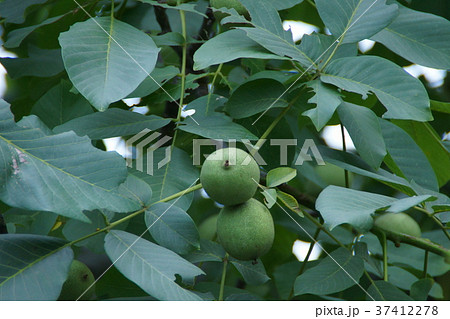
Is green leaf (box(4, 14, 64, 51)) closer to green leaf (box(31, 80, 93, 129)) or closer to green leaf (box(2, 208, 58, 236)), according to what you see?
green leaf (box(31, 80, 93, 129))

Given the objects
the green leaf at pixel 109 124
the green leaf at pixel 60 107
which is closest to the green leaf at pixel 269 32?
the green leaf at pixel 109 124

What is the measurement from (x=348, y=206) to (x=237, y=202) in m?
0.18

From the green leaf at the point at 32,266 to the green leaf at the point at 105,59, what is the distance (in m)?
0.22

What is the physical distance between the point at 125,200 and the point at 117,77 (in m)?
0.21

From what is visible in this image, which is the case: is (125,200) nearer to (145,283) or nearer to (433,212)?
(145,283)

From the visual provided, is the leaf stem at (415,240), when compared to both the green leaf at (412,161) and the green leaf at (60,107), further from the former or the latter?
the green leaf at (60,107)

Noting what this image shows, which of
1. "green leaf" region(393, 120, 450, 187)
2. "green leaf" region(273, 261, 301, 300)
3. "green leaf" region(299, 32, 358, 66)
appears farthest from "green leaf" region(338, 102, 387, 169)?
"green leaf" region(273, 261, 301, 300)

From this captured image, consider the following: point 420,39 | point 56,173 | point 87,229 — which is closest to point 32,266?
point 56,173

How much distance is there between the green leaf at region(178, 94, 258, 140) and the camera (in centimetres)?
93

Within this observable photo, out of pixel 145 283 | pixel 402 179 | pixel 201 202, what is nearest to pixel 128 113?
pixel 145 283

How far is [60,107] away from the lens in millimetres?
1099

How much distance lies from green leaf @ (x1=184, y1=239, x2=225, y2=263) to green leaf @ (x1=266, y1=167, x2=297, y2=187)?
21 centimetres

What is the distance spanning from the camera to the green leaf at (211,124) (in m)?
0.93

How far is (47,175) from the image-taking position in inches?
30.1
